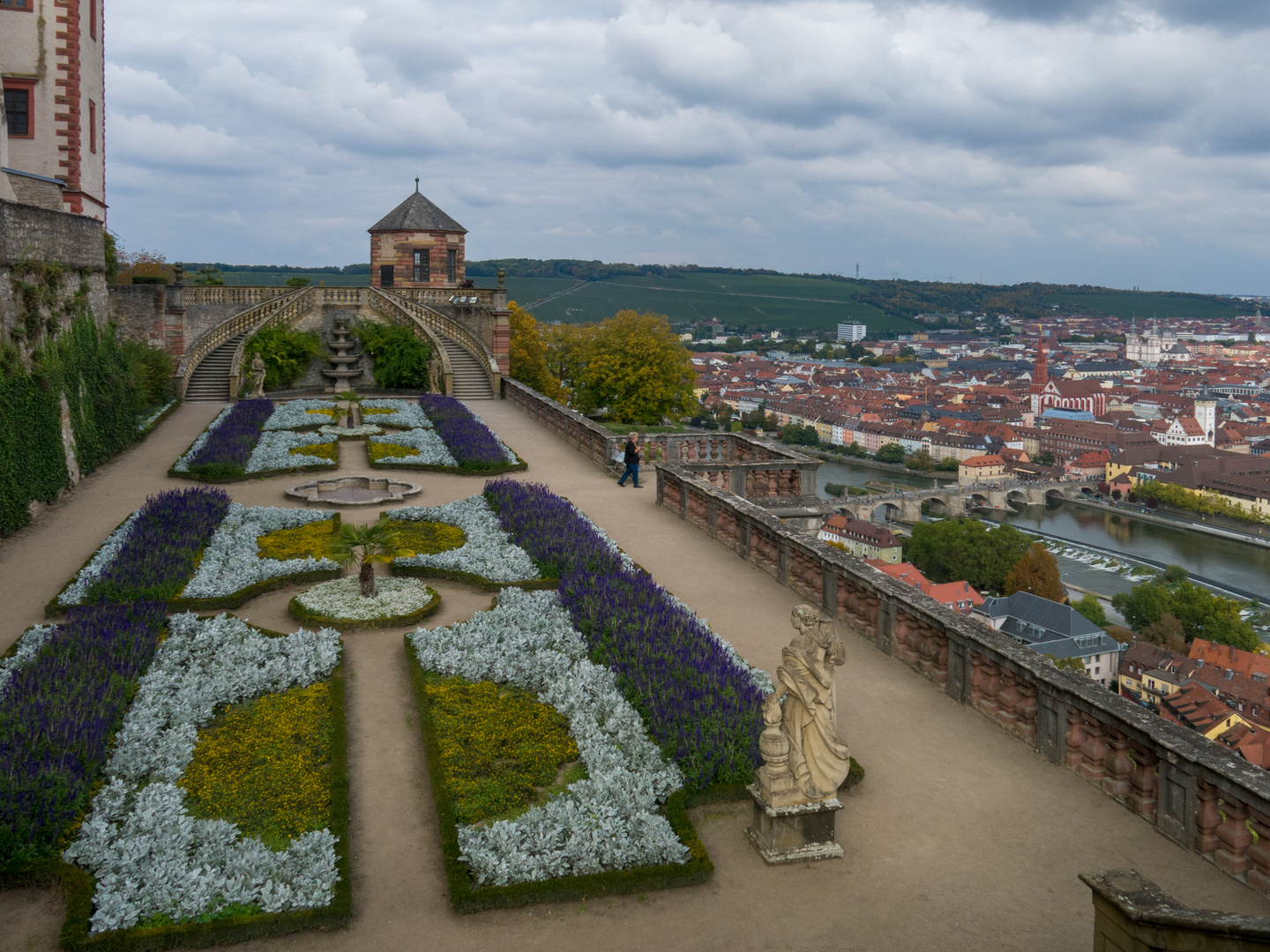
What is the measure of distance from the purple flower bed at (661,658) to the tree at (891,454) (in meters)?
136

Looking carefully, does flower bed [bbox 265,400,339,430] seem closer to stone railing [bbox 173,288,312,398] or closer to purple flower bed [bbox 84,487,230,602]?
stone railing [bbox 173,288,312,398]

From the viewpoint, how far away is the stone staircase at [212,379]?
37750 mm

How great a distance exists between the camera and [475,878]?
730 cm

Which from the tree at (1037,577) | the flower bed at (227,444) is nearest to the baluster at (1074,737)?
the flower bed at (227,444)

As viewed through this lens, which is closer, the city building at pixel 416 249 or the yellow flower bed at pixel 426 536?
the yellow flower bed at pixel 426 536

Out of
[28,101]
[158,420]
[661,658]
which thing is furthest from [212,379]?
[661,658]

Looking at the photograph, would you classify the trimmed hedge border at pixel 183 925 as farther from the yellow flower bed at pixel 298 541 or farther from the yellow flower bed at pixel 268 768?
the yellow flower bed at pixel 298 541

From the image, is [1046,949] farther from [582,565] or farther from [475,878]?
[582,565]

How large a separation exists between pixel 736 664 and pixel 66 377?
18.7 m

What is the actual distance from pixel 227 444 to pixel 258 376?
13.8m

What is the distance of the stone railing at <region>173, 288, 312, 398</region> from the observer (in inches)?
1481

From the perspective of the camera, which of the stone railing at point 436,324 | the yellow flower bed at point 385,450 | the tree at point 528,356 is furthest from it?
the tree at point 528,356

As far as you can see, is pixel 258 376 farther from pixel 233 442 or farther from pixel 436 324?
pixel 233 442

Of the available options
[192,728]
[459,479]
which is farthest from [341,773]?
[459,479]
